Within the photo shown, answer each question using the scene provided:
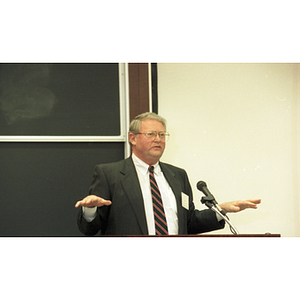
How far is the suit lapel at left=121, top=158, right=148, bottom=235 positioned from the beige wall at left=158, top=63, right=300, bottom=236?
A: 205mm

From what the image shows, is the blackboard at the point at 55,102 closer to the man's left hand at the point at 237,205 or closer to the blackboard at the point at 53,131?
the blackboard at the point at 53,131

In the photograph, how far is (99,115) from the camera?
6.91 ft

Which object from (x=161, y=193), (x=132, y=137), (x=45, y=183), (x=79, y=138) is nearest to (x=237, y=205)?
(x=161, y=193)

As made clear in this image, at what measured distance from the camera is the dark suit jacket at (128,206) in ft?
6.64

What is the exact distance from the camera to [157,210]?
6.74 ft

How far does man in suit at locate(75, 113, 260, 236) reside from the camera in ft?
6.65

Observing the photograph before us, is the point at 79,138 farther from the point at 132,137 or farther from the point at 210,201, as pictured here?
the point at 210,201

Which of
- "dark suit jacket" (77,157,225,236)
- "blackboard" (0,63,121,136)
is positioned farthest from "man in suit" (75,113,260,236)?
"blackboard" (0,63,121,136)

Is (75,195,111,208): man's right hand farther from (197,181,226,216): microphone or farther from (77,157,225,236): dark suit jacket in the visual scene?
(197,181,226,216): microphone

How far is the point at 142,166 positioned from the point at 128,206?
237 mm

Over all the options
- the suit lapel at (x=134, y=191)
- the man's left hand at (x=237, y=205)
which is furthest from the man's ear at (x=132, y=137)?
the man's left hand at (x=237, y=205)
